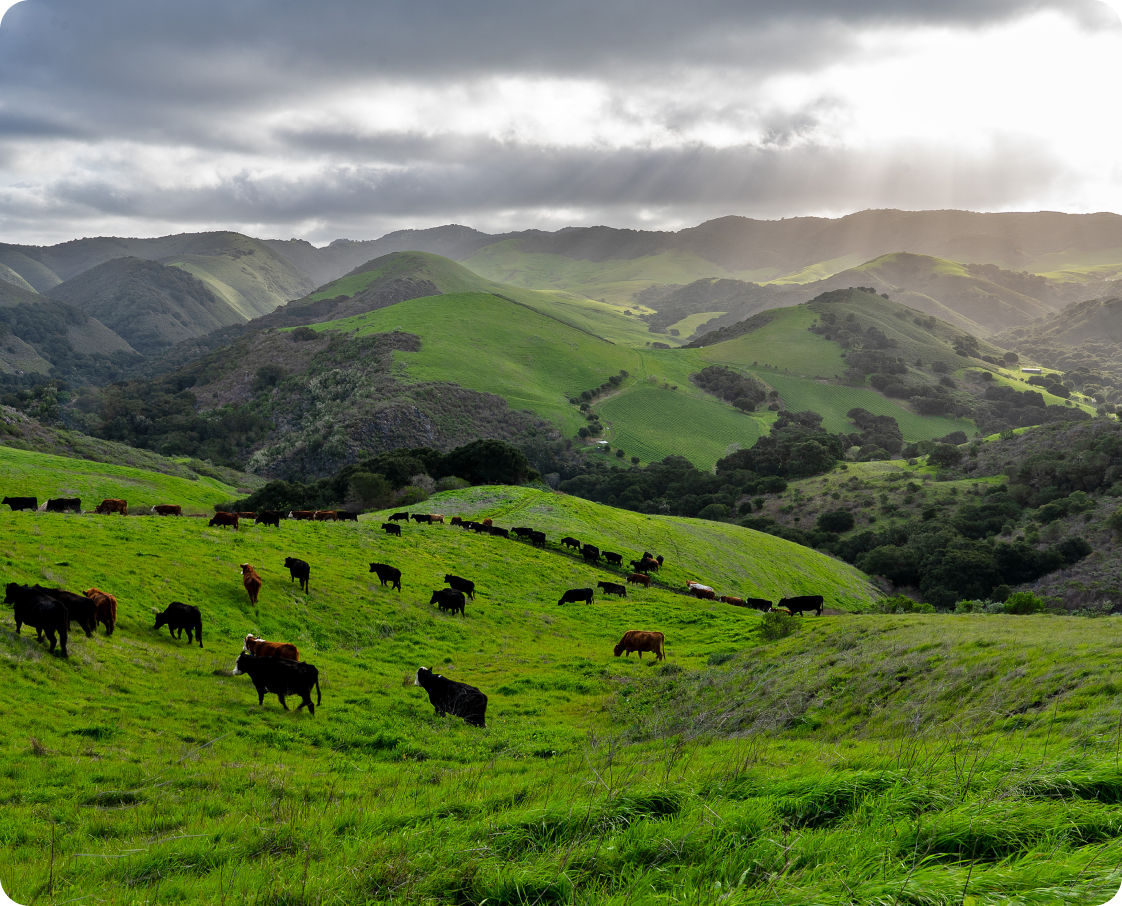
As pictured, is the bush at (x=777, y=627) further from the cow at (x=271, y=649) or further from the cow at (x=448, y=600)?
the cow at (x=271, y=649)

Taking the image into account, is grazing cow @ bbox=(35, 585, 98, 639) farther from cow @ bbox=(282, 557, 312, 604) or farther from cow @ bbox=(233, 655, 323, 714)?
cow @ bbox=(282, 557, 312, 604)

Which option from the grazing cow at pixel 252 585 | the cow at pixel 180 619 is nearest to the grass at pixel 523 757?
the grazing cow at pixel 252 585

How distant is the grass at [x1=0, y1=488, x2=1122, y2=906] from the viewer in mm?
4512

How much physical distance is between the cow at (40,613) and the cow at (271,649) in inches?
159

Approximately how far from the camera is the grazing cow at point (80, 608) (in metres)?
14.5

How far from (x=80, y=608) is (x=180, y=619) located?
2.70 m

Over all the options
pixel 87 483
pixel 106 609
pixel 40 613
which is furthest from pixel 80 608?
pixel 87 483

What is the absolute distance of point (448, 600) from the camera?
2761cm

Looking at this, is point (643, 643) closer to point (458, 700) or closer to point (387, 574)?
point (458, 700)

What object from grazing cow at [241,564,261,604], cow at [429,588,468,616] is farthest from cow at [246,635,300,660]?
cow at [429,588,468,616]

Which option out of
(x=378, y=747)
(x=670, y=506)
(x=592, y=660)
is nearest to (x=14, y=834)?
(x=378, y=747)

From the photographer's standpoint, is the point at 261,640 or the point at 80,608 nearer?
the point at 80,608

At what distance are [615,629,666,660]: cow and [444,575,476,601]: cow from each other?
894 cm

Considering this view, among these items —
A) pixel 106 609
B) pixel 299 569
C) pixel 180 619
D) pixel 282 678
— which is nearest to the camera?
pixel 282 678
